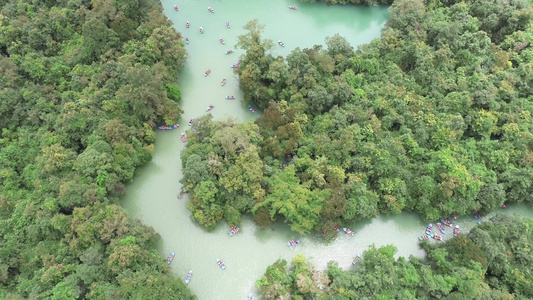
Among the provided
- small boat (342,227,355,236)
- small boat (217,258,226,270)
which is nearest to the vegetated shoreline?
small boat (342,227,355,236)

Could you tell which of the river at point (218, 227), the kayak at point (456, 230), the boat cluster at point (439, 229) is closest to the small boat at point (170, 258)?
the river at point (218, 227)

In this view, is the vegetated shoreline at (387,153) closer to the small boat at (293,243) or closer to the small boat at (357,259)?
the small boat at (357,259)

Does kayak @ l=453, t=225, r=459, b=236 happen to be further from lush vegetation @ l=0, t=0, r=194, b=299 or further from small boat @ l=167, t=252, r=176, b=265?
small boat @ l=167, t=252, r=176, b=265

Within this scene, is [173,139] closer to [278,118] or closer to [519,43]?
[278,118]

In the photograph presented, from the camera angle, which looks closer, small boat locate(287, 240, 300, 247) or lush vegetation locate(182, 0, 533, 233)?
lush vegetation locate(182, 0, 533, 233)

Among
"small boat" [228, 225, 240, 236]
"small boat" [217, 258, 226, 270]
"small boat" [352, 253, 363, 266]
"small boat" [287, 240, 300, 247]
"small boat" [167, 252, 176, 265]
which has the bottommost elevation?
"small boat" [167, 252, 176, 265]
